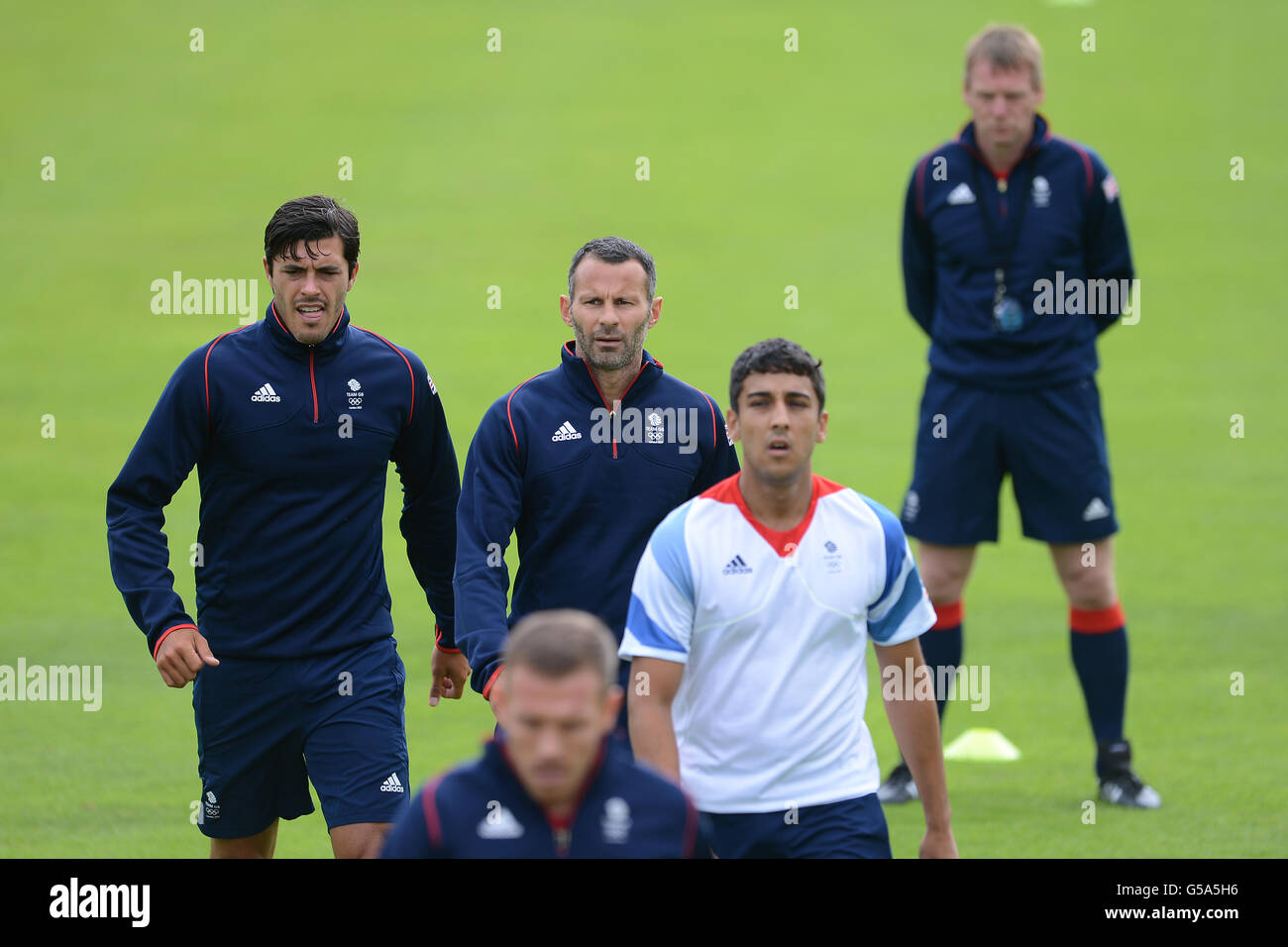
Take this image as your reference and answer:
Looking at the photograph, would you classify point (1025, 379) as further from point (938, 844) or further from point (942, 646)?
point (938, 844)

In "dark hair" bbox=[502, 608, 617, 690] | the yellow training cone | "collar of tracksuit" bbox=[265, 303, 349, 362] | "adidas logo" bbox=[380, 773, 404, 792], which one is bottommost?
the yellow training cone

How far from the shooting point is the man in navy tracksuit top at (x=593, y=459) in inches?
215

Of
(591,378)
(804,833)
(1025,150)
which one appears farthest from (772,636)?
(1025,150)

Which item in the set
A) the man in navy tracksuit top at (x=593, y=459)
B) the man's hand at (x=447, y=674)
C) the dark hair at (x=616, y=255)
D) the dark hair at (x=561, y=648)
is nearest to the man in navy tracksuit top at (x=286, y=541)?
the man's hand at (x=447, y=674)

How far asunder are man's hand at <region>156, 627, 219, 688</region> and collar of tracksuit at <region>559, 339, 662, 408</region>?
4.40 ft

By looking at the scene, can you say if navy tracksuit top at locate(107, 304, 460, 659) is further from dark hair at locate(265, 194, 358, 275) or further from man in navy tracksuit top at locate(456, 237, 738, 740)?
man in navy tracksuit top at locate(456, 237, 738, 740)

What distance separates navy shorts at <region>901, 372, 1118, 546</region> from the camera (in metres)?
7.71

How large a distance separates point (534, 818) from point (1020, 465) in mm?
4434

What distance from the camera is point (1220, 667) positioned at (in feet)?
33.4

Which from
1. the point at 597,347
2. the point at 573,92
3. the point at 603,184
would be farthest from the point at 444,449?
the point at 573,92

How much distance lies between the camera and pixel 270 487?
5.76m

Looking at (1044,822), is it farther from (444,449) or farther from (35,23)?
(35,23)

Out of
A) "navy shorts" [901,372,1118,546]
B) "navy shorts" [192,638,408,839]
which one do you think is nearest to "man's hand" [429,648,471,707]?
"navy shorts" [192,638,408,839]

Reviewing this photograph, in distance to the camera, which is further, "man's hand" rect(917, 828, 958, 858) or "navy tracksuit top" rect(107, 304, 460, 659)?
"navy tracksuit top" rect(107, 304, 460, 659)
